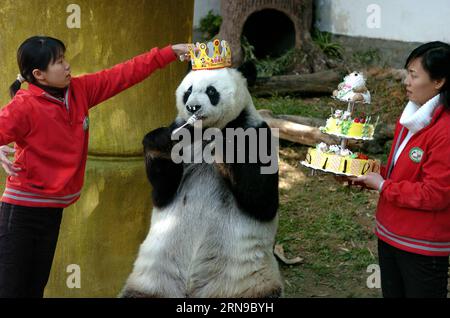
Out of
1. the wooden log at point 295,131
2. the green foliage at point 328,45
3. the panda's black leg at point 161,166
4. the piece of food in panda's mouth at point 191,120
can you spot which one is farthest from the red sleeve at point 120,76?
the green foliage at point 328,45

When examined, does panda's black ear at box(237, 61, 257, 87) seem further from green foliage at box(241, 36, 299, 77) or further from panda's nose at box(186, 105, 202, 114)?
green foliage at box(241, 36, 299, 77)

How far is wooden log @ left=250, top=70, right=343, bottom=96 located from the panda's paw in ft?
18.1

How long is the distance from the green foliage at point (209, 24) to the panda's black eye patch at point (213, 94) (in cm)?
Result: 770

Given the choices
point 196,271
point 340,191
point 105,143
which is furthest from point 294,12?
point 196,271

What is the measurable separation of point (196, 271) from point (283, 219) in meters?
2.69

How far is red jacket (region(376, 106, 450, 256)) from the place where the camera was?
311cm

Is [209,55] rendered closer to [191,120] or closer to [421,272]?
[191,120]

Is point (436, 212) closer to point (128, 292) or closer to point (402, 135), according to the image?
point (402, 135)

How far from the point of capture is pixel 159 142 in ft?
11.7

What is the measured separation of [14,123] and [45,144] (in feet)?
0.66

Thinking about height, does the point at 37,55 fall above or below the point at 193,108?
above

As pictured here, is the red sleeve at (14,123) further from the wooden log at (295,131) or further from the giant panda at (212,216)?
the wooden log at (295,131)

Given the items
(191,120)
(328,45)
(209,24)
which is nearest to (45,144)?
(191,120)

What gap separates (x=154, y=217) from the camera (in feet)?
12.6
